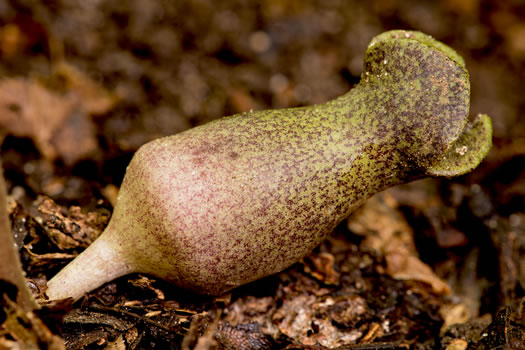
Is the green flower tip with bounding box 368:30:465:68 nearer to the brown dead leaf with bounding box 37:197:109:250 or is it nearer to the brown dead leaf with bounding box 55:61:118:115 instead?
the brown dead leaf with bounding box 37:197:109:250

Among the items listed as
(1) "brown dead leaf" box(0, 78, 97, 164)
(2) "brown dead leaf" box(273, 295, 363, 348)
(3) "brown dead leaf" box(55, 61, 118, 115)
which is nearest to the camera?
(2) "brown dead leaf" box(273, 295, 363, 348)

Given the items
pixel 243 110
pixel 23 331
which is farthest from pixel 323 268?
pixel 243 110

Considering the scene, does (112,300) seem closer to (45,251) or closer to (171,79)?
(45,251)

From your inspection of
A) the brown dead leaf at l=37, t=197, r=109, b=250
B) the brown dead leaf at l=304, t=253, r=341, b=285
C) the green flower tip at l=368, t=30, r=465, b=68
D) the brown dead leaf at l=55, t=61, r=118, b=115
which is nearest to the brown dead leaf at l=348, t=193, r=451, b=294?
the brown dead leaf at l=304, t=253, r=341, b=285

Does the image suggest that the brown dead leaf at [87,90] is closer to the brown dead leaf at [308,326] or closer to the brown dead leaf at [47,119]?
the brown dead leaf at [47,119]

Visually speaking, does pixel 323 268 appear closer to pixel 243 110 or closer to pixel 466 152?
pixel 466 152

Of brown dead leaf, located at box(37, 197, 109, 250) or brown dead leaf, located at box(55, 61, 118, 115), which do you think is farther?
brown dead leaf, located at box(55, 61, 118, 115)

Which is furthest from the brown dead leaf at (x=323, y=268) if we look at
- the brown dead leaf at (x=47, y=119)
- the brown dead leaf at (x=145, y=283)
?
the brown dead leaf at (x=47, y=119)
